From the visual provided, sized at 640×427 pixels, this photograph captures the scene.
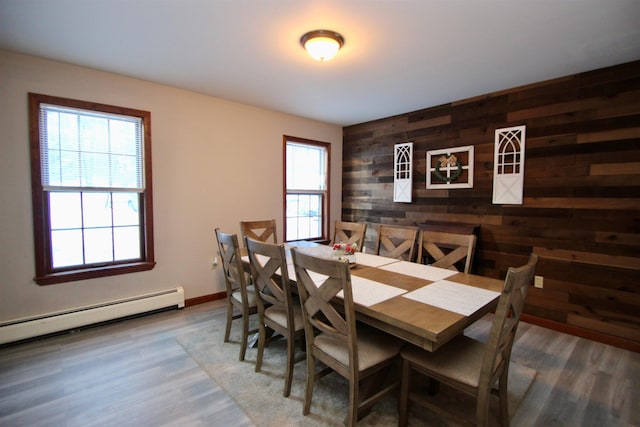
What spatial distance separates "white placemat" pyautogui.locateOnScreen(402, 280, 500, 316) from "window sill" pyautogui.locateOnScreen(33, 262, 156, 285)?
2.82m

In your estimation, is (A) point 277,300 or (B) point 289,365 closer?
(B) point 289,365

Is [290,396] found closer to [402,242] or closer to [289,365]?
[289,365]

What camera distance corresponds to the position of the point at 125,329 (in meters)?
2.89

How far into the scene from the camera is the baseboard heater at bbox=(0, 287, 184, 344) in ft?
8.31

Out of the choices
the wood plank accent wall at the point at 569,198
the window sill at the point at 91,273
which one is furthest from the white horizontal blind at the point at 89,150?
the wood plank accent wall at the point at 569,198

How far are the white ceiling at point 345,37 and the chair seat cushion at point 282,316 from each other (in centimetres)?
205

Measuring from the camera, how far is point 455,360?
61.5 inches

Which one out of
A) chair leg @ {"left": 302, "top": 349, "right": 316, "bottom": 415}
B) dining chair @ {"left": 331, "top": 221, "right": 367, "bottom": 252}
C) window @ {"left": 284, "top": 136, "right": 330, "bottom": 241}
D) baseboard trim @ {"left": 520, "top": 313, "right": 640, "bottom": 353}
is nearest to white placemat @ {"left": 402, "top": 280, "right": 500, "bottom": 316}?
chair leg @ {"left": 302, "top": 349, "right": 316, "bottom": 415}

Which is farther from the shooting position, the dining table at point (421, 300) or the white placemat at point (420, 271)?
the white placemat at point (420, 271)

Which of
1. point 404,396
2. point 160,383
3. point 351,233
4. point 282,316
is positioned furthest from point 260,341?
point 351,233

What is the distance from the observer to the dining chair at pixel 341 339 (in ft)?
4.79

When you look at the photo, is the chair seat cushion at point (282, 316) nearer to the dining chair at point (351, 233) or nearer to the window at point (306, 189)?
the dining chair at point (351, 233)

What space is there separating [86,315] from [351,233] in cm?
275

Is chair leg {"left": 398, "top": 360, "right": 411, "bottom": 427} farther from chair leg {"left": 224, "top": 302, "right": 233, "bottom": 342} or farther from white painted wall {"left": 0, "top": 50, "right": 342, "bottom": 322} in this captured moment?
white painted wall {"left": 0, "top": 50, "right": 342, "bottom": 322}
